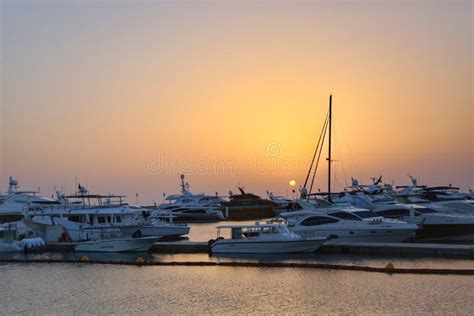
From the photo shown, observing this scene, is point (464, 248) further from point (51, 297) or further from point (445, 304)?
point (51, 297)

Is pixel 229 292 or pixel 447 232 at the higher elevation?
pixel 447 232

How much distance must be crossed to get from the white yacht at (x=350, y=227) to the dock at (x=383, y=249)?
1.61 metres

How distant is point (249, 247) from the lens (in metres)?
36.6

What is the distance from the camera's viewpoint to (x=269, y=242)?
119ft

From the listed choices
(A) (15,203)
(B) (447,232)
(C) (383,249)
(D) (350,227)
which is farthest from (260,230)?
(A) (15,203)

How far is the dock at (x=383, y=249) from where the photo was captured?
3338 centimetres

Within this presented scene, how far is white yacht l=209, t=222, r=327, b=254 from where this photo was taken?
36281 mm

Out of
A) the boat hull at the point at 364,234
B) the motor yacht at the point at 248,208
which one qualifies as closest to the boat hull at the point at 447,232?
the boat hull at the point at 364,234

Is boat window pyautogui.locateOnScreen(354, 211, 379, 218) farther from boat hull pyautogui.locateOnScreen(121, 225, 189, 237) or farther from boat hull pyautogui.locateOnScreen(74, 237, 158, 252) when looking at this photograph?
boat hull pyautogui.locateOnScreen(121, 225, 189, 237)

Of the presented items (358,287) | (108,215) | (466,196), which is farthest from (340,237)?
(466,196)

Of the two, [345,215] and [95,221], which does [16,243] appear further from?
[345,215]

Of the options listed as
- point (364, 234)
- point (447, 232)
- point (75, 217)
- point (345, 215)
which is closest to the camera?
point (364, 234)

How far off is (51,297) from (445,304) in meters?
14.9

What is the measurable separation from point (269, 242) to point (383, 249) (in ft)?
20.5
